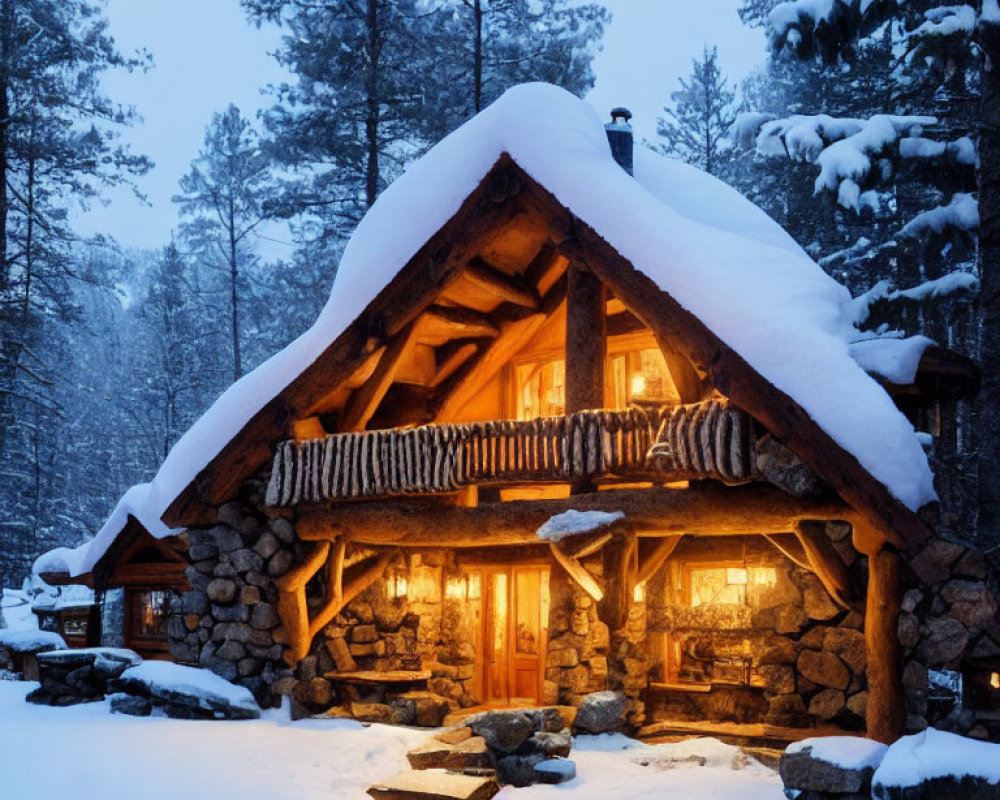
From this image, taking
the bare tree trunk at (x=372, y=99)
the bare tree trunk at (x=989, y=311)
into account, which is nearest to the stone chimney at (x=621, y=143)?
the bare tree trunk at (x=989, y=311)

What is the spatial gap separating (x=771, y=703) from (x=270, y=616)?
20.0 feet

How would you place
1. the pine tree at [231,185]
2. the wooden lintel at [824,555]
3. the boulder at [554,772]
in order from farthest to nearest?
the pine tree at [231,185] → the wooden lintel at [824,555] → the boulder at [554,772]

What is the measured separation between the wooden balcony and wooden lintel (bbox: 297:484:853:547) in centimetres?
31

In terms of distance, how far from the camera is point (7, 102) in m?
19.5

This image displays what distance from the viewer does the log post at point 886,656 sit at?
8.44 m

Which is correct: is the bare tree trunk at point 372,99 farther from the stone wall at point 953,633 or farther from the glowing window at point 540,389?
the stone wall at point 953,633

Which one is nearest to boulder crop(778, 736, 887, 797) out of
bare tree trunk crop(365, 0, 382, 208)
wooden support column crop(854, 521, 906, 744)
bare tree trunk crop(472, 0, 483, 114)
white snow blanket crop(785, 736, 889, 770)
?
white snow blanket crop(785, 736, 889, 770)

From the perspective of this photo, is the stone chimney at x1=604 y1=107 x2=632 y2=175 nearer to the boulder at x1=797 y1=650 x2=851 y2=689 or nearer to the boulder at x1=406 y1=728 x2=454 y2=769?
the boulder at x1=797 y1=650 x2=851 y2=689

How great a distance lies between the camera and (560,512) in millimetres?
10273

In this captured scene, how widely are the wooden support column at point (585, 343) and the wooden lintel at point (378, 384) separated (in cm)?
192

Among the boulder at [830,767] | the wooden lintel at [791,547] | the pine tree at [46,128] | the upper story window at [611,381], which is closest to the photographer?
the boulder at [830,767]

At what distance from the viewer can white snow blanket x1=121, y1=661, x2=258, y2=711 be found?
11.2 m

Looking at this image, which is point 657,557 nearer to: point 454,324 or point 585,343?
point 585,343

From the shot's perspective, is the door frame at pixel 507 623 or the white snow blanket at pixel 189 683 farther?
the door frame at pixel 507 623
